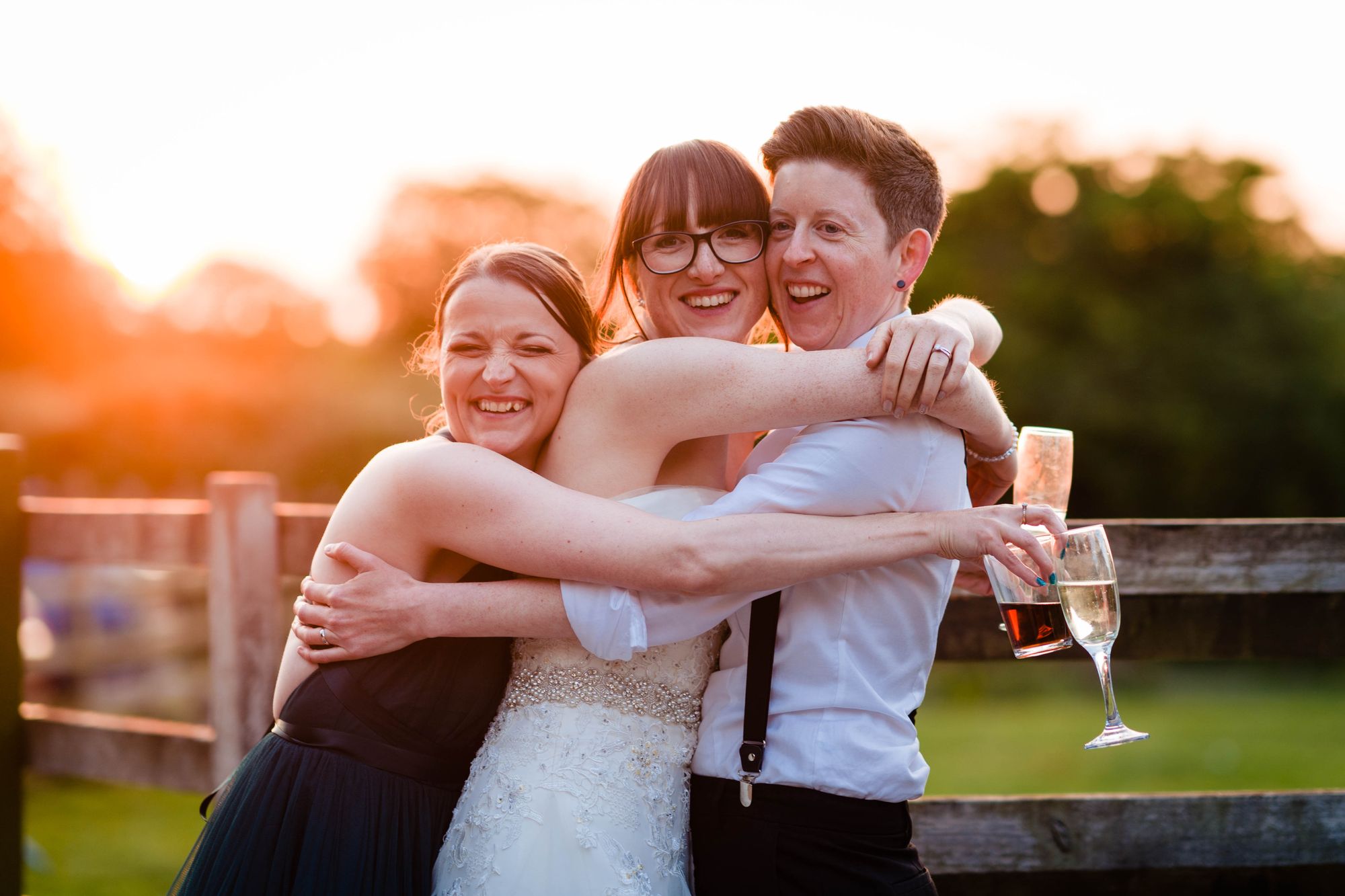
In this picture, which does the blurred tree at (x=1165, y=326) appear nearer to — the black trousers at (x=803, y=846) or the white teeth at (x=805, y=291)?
the white teeth at (x=805, y=291)

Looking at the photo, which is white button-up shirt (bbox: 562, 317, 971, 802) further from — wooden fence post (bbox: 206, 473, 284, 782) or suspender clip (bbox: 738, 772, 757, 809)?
wooden fence post (bbox: 206, 473, 284, 782)

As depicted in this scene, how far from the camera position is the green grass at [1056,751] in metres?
6.20

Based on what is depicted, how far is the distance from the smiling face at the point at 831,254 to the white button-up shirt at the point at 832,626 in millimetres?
363

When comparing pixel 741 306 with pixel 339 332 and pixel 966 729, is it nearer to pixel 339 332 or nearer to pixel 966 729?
pixel 966 729

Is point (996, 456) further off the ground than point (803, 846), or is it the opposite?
point (996, 456)

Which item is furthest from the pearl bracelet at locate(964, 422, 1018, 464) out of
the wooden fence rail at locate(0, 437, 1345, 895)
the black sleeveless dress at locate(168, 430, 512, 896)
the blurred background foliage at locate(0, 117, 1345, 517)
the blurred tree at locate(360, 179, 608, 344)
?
the blurred tree at locate(360, 179, 608, 344)

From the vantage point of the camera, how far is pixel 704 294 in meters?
2.63

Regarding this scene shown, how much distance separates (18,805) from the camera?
434cm

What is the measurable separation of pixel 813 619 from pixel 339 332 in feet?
100

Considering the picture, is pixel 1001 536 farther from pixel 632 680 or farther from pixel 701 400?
pixel 632 680

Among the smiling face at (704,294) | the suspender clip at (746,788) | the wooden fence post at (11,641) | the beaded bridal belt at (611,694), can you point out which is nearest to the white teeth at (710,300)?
the smiling face at (704,294)

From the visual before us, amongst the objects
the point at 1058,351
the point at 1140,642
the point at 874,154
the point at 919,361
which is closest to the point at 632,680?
the point at 919,361

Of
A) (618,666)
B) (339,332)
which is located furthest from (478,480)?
(339,332)

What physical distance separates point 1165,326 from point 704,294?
23.9 metres
